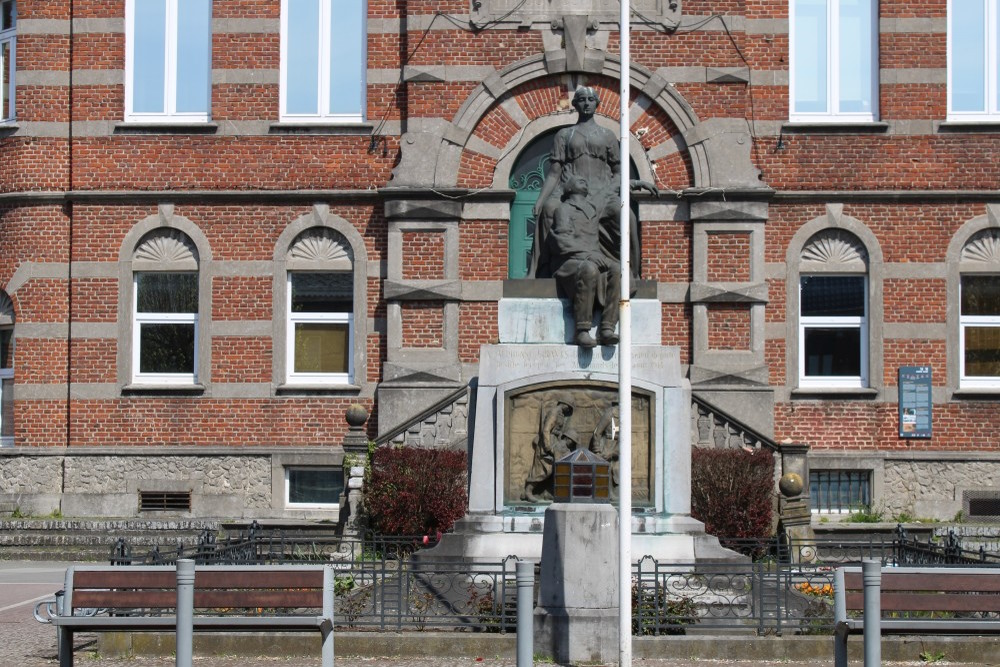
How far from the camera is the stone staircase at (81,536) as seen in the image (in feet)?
71.3

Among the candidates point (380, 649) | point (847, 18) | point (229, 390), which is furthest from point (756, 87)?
point (380, 649)

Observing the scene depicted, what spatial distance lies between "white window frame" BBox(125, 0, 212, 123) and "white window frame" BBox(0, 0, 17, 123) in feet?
6.13

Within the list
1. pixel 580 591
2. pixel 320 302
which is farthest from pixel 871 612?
pixel 320 302

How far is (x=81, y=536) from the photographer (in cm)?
2219

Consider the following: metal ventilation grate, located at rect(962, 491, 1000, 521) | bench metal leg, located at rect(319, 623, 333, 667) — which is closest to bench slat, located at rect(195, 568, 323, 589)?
bench metal leg, located at rect(319, 623, 333, 667)

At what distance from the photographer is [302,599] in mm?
11336

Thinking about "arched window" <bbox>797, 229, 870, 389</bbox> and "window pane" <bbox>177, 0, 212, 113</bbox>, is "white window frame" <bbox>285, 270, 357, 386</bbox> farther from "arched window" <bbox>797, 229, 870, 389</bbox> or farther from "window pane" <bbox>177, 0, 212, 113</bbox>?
"arched window" <bbox>797, 229, 870, 389</bbox>

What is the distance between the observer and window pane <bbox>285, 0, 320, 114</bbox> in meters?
25.0

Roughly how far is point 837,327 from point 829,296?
0.50 meters

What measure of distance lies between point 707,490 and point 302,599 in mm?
9199

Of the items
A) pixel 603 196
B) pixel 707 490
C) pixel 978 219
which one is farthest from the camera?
pixel 978 219

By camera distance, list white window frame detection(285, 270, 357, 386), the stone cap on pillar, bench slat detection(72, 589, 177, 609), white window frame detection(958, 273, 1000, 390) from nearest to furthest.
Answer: bench slat detection(72, 589, 177, 609), the stone cap on pillar, white window frame detection(958, 273, 1000, 390), white window frame detection(285, 270, 357, 386)

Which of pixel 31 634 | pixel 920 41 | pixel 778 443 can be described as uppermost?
pixel 920 41

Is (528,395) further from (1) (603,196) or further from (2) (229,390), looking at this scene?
(2) (229,390)
